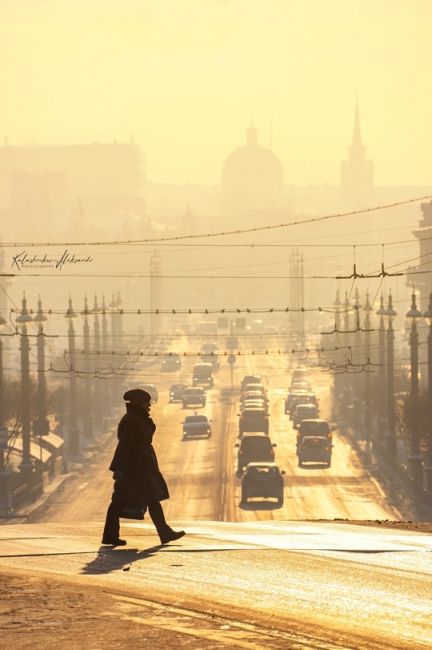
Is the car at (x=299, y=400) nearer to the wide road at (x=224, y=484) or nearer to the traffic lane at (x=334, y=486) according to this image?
the wide road at (x=224, y=484)

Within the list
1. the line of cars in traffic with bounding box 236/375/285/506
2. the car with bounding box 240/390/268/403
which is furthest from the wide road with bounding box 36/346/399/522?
the car with bounding box 240/390/268/403

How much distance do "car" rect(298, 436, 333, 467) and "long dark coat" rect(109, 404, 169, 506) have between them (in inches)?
2209

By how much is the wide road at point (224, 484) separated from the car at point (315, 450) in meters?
0.44

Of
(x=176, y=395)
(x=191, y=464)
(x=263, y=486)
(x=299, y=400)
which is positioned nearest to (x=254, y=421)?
(x=191, y=464)

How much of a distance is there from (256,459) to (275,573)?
175ft

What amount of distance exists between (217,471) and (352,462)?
6.82m

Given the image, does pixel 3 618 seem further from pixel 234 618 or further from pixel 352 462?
pixel 352 462

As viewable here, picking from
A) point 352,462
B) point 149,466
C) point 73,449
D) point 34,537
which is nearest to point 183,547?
point 149,466

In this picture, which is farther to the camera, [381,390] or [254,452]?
[381,390]

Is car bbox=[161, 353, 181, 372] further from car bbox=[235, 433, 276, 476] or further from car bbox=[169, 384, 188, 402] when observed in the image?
car bbox=[235, 433, 276, 476]

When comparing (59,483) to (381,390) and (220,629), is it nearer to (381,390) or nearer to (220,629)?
(381,390)

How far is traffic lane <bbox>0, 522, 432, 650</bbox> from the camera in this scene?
13.0 m

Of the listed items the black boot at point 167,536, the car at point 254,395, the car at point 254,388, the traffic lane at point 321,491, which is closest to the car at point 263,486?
the traffic lane at point 321,491

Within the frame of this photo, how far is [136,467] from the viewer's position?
Answer: 1697cm
